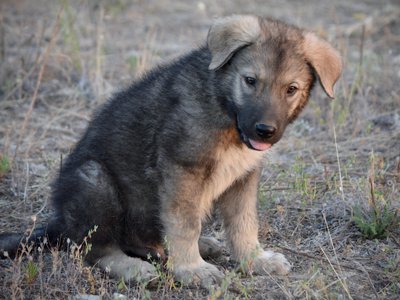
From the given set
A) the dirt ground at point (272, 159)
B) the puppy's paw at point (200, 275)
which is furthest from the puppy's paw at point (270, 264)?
the puppy's paw at point (200, 275)

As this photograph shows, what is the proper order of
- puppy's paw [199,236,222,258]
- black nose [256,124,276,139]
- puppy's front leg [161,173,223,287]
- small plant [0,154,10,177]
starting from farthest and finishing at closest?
small plant [0,154,10,177], puppy's paw [199,236,222,258], puppy's front leg [161,173,223,287], black nose [256,124,276,139]

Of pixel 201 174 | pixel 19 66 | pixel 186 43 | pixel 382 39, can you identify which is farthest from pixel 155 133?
pixel 382 39

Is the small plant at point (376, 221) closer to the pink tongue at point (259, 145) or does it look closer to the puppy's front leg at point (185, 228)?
the pink tongue at point (259, 145)

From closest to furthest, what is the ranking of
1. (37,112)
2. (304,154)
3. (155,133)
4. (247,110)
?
1. (247,110)
2. (155,133)
3. (304,154)
4. (37,112)

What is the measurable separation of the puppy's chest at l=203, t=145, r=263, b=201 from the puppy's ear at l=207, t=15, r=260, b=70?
570mm

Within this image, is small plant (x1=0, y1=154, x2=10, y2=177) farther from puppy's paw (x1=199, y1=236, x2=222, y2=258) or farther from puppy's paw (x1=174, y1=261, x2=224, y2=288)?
puppy's paw (x1=174, y1=261, x2=224, y2=288)

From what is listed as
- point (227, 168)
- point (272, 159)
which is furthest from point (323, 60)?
point (272, 159)

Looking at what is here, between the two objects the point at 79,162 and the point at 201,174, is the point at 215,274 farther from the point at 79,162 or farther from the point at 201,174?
the point at 79,162

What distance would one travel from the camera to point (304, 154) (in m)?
6.53

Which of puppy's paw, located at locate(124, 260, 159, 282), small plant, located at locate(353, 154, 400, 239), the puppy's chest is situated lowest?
puppy's paw, located at locate(124, 260, 159, 282)

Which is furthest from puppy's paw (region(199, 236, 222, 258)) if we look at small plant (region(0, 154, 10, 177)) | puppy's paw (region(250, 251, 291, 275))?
small plant (region(0, 154, 10, 177))

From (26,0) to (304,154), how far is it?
6.88 metres

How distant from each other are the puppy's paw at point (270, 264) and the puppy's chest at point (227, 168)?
1.82 ft

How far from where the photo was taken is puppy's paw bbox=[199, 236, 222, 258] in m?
4.80
